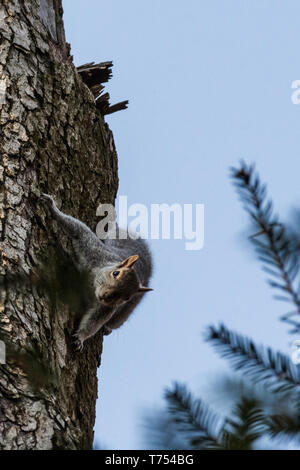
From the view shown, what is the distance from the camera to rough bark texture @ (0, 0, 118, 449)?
1.79 meters

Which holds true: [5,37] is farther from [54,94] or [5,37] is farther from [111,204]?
[111,204]

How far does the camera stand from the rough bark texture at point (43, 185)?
1792mm

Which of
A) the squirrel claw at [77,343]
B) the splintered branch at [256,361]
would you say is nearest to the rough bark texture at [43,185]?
the squirrel claw at [77,343]

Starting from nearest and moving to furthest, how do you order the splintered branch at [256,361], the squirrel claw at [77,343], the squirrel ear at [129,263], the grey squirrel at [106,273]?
the splintered branch at [256,361] → the squirrel claw at [77,343] → the grey squirrel at [106,273] → the squirrel ear at [129,263]

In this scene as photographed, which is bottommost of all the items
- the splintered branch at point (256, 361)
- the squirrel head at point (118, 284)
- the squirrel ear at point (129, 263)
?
the splintered branch at point (256, 361)

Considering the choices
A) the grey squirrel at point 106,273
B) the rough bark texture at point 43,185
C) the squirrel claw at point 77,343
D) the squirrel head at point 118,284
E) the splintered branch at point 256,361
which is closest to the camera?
the splintered branch at point 256,361

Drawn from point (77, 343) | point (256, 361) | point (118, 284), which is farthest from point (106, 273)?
point (256, 361)

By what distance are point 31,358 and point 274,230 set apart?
375mm

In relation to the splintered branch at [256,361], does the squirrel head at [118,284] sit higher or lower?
higher

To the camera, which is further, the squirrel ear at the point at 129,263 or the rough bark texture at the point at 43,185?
the squirrel ear at the point at 129,263

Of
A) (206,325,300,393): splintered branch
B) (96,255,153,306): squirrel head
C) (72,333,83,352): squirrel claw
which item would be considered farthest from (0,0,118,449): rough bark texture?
(206,325,300,393): splintered branch

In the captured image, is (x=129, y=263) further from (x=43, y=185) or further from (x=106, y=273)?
(x=43, y=185)

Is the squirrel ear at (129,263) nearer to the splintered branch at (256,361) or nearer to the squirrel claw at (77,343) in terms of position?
the squirrel claw at (77,343)

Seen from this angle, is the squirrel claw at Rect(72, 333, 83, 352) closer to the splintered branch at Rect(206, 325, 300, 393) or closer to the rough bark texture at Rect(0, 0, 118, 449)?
the rough bark texture at Rect(0, 0, 118, 449)
